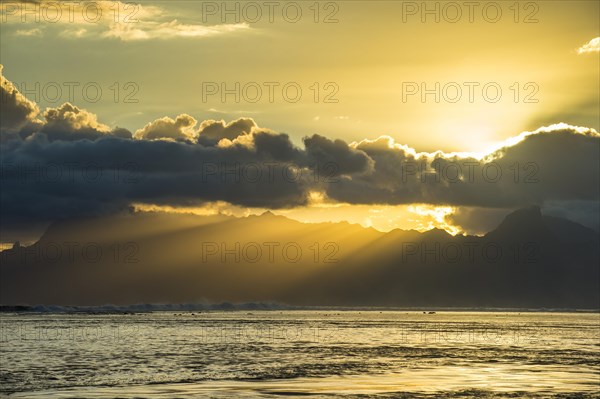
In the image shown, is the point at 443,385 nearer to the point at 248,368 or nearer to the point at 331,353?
the point at 248,368

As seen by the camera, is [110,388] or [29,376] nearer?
[110,388]

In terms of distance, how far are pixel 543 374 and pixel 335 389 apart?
27670mm

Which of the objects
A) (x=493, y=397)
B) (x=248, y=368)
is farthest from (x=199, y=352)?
(x=493, y=397)

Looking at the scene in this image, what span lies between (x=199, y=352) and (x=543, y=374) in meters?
53.3

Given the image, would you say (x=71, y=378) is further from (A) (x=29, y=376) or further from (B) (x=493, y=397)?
(B) (x=493, y=397)

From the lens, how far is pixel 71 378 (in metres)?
84.5

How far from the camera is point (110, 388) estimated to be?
250ft

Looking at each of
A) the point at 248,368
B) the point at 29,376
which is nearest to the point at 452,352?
the point at 248,368

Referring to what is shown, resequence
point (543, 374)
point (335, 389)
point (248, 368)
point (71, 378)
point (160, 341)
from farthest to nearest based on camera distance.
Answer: point (160, 341)
point (248, 368)
point (543, 374)
point (71, 378)
point (335, 389)

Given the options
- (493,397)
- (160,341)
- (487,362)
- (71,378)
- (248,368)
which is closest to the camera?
(493,397)

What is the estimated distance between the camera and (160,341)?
15750cm

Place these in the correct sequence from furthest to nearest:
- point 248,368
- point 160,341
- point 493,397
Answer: point 160,341 < point 248,368 < point 493,397

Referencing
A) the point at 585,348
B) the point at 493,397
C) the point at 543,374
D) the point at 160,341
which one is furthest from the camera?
the point at 160,341

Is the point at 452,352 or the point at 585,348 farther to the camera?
the point at 585,348
